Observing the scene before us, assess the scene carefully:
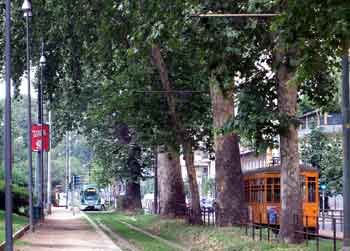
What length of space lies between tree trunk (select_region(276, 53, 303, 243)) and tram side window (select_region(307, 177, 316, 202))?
10613 mm

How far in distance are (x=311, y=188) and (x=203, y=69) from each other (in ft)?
35.1

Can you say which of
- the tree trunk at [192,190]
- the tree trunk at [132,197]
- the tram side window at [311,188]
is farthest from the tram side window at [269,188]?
the tree trunk at [132,197]

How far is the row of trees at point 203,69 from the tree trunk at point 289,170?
0.03 m

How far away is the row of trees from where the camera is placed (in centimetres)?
1581

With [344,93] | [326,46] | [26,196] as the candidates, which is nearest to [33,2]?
[26,196]

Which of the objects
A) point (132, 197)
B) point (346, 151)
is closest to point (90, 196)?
point (132, 197)

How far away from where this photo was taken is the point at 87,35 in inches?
1436

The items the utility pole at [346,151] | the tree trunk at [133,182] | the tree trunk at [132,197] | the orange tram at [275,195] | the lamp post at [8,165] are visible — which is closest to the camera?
the lamp post at [8,165]

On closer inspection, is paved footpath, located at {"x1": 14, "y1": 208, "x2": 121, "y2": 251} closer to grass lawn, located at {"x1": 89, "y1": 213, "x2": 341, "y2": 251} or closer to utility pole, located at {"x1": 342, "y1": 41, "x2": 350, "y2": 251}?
grass lawn, located at {"x1": 89, "y1": 213, "x2": 341, "y2": 251}

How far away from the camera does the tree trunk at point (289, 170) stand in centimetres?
2348

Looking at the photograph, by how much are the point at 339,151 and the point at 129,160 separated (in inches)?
648

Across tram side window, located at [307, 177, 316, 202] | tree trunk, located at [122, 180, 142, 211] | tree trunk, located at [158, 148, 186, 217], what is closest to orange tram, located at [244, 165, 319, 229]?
tram side window, located at [307, 177, 316, 202]

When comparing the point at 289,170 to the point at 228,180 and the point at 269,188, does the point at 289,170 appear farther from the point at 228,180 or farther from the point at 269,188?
the point at 269,188

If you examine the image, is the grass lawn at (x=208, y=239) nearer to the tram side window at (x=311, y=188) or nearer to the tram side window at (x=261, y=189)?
the tram side window at (x=261, y=189)
